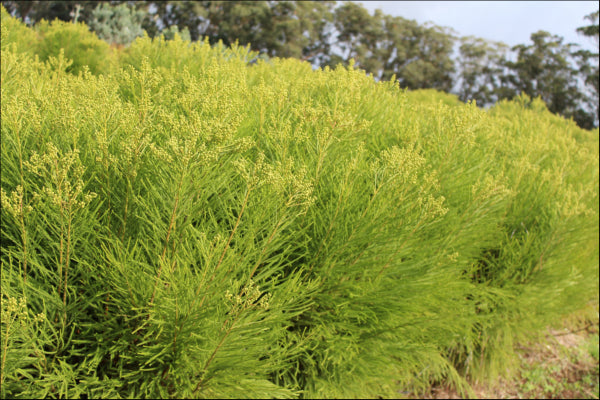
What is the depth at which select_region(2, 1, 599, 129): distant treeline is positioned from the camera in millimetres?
33625

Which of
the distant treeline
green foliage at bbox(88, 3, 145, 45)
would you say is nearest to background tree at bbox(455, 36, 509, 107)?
the distant treeline

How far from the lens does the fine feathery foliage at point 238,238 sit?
153 centimetres

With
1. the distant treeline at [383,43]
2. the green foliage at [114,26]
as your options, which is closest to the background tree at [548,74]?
the distant treeline at [383,43]

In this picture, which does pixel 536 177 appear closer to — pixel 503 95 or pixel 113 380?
pixel 113 380

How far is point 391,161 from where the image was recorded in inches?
73.7

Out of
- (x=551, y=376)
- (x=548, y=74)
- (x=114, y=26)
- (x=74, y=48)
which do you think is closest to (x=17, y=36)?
(x=74, y=48)

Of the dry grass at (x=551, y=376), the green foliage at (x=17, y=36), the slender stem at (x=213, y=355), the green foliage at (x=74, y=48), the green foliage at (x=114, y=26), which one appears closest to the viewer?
the slender stem at (x=213, y=355)

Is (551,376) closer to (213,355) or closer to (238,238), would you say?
(213,355)

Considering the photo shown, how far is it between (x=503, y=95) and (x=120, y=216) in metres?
39.3

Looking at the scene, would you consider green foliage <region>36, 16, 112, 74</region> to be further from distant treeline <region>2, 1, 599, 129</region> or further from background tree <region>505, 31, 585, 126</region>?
background tree <region>505, 31, 585, 126</region>

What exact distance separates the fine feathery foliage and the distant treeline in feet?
92.1

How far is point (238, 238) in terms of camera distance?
5.03 ft

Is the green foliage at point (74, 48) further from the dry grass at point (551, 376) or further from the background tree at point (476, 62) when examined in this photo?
the background tree at point (476, 62)

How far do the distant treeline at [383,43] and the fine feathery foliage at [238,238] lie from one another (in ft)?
92.1
